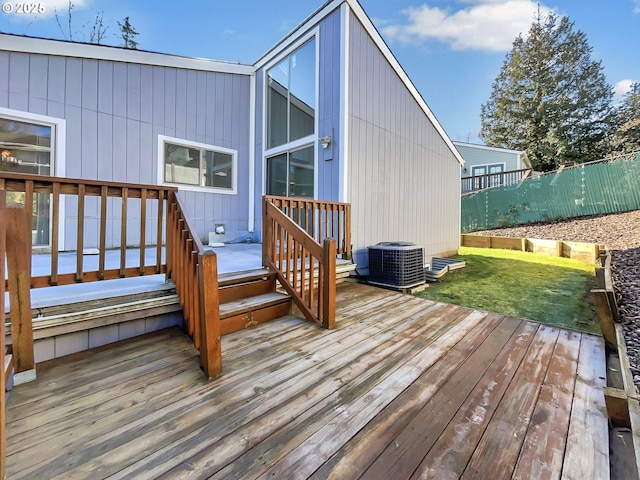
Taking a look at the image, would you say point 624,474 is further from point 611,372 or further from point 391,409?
point 611,372

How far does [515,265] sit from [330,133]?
5.24 metres

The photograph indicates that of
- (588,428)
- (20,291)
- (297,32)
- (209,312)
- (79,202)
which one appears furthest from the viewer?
(297,32)

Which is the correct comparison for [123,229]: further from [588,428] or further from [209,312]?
[588,428]

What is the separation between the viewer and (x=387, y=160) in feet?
18.0

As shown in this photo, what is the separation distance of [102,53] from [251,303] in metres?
4.89

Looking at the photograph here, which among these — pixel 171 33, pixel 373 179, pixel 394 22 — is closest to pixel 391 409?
pixel 373 179

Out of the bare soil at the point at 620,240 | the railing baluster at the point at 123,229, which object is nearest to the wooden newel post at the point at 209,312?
the railing baluster at the point at 123,229

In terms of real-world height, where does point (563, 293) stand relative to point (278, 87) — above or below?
below

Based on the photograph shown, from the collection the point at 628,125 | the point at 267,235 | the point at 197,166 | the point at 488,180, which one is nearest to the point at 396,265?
the point at 267,235

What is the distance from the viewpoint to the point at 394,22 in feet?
37.4

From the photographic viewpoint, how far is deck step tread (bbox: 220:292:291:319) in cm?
265

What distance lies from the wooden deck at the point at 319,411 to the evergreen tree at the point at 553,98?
22087 mm

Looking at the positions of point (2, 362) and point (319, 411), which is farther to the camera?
point (319, 411)

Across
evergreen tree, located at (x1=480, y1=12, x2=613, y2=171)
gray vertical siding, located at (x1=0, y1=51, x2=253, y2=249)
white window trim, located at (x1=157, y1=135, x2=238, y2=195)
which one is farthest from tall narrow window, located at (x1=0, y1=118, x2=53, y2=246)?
evergreen tree, located at (x1=480, y1=12, x2=613, y2=171)
